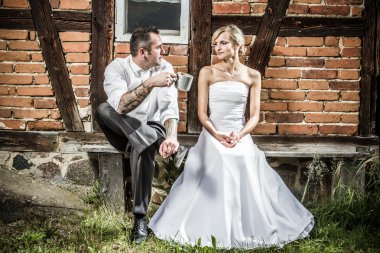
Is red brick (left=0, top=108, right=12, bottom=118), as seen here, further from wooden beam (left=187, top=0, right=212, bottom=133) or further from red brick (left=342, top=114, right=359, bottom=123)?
red brick (left=342, top=114, right=359, bottom=123)

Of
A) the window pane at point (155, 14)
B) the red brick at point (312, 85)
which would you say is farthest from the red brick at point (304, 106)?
the window pane at point (155, 14)

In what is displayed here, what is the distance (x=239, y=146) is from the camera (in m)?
3.39

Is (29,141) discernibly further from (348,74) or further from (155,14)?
(348,74)

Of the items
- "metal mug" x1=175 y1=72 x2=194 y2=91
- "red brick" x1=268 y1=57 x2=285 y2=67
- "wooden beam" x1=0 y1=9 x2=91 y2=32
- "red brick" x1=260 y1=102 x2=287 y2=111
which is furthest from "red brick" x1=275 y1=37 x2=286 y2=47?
"wooden beam" x1=0 y1=9 x2=91 y2=32

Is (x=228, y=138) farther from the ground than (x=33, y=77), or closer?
closer

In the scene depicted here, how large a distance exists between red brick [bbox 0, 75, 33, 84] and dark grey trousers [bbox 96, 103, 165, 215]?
998 mm

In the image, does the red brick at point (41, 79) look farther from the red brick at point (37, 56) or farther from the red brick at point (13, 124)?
the red brick at point (13, 124)

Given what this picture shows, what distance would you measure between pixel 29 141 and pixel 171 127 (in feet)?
4.91

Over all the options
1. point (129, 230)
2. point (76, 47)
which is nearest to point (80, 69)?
point (76, 47)

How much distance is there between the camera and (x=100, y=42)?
3.86m

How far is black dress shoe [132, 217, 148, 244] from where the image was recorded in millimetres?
3154

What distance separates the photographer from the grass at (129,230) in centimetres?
304

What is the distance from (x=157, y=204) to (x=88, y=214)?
64cm

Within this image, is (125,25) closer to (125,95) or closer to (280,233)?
(125,95)
